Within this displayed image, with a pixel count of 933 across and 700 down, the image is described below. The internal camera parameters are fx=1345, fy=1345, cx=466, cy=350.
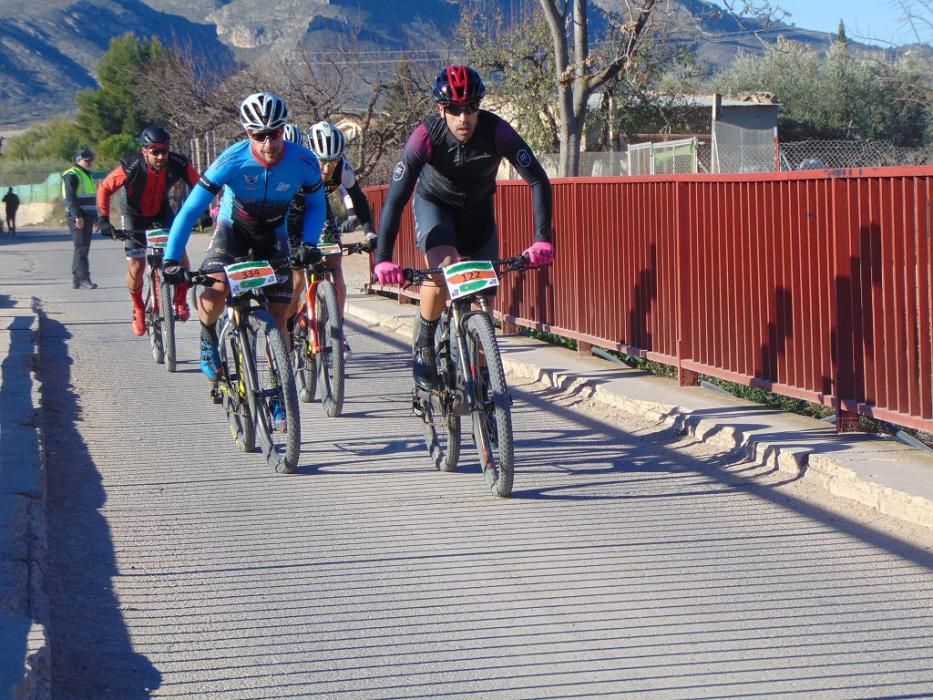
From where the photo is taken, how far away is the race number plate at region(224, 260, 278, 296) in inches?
287

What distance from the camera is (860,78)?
38.3 m

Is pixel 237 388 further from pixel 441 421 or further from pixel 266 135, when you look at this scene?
pixel 266 135

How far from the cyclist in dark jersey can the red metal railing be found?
3221 mm

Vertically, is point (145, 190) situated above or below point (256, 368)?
above

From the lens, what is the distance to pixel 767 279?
26.9 feet

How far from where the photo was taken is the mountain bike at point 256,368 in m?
7.12

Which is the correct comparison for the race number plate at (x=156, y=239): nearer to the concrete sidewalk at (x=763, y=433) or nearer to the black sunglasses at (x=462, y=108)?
the concrete sidewalk at (x=763, y=433)

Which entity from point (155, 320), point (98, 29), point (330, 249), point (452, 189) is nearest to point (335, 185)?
point (330, 249)

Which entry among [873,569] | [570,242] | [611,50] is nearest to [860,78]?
[611,50]

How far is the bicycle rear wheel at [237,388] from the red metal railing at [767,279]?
123 inches

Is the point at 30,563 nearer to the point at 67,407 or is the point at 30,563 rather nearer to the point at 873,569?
the point at 873,569

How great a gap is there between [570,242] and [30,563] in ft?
22.3

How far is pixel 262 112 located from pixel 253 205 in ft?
2.20

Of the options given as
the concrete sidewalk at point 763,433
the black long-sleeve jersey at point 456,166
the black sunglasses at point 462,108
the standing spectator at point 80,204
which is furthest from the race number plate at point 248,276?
the standing spectator at point 80,204
